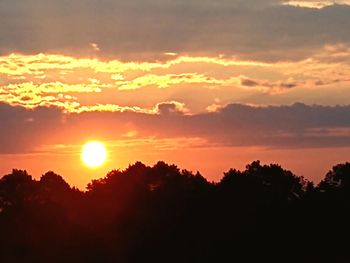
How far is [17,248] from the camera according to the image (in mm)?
102312

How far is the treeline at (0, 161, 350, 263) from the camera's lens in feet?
316

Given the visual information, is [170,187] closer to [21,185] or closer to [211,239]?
[211,239]

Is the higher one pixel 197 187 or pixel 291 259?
pixel 197 187

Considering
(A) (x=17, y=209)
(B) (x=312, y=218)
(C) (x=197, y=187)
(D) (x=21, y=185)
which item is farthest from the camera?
(D) (x=21, y=185)

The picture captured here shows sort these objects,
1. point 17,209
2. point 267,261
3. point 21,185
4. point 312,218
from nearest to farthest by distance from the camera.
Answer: point 267,261 < point 312,218 < point 17,209 < point 21,185

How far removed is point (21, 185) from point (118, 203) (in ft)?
103

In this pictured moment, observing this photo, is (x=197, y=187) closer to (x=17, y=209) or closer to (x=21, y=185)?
(x=17, y=209)

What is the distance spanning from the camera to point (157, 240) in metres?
97.0

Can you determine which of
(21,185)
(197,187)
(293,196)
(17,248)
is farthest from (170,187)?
(21,185)

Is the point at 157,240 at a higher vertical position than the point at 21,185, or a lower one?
lower

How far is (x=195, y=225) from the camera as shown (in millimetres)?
98688

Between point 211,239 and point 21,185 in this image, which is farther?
point 21,185

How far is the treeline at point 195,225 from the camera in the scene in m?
96.2

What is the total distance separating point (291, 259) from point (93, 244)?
22642 mm
